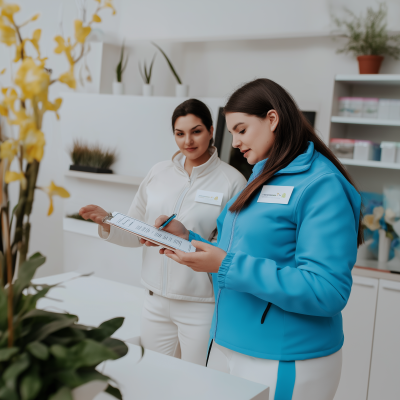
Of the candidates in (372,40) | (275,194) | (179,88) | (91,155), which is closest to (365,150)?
(372,40)

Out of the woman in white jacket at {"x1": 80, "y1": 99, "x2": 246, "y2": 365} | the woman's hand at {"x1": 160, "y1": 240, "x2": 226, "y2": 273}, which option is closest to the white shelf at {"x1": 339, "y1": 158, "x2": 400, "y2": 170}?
the woman in white jacket at {"x1": 80, "y1": 99, "x2": 246, "y2": 365}

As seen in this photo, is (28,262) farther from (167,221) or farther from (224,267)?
(167,221)

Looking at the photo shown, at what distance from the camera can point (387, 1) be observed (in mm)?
2963

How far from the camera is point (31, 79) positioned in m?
0.57

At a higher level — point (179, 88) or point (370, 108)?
Answer: point (179, 88)

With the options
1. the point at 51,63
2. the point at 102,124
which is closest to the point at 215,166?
the point at 102,124

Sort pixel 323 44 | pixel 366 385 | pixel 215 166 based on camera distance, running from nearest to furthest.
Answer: pixel 215 166 < pixel 366 385 < pixel 323 44

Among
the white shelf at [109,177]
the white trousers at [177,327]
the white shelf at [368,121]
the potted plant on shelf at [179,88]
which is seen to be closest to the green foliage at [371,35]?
the white shelf at [368,121]

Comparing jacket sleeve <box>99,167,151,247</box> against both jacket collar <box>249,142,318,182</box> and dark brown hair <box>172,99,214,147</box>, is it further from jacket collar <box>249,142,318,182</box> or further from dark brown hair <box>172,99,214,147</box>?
jacket collar <box>249,142,318,182</box>

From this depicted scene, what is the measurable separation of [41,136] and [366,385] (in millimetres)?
2734

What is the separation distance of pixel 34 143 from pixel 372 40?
114 inches

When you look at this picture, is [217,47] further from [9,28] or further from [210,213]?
[9,28]

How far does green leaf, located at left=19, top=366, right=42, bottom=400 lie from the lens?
611 millimetres

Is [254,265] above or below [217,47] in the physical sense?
below
